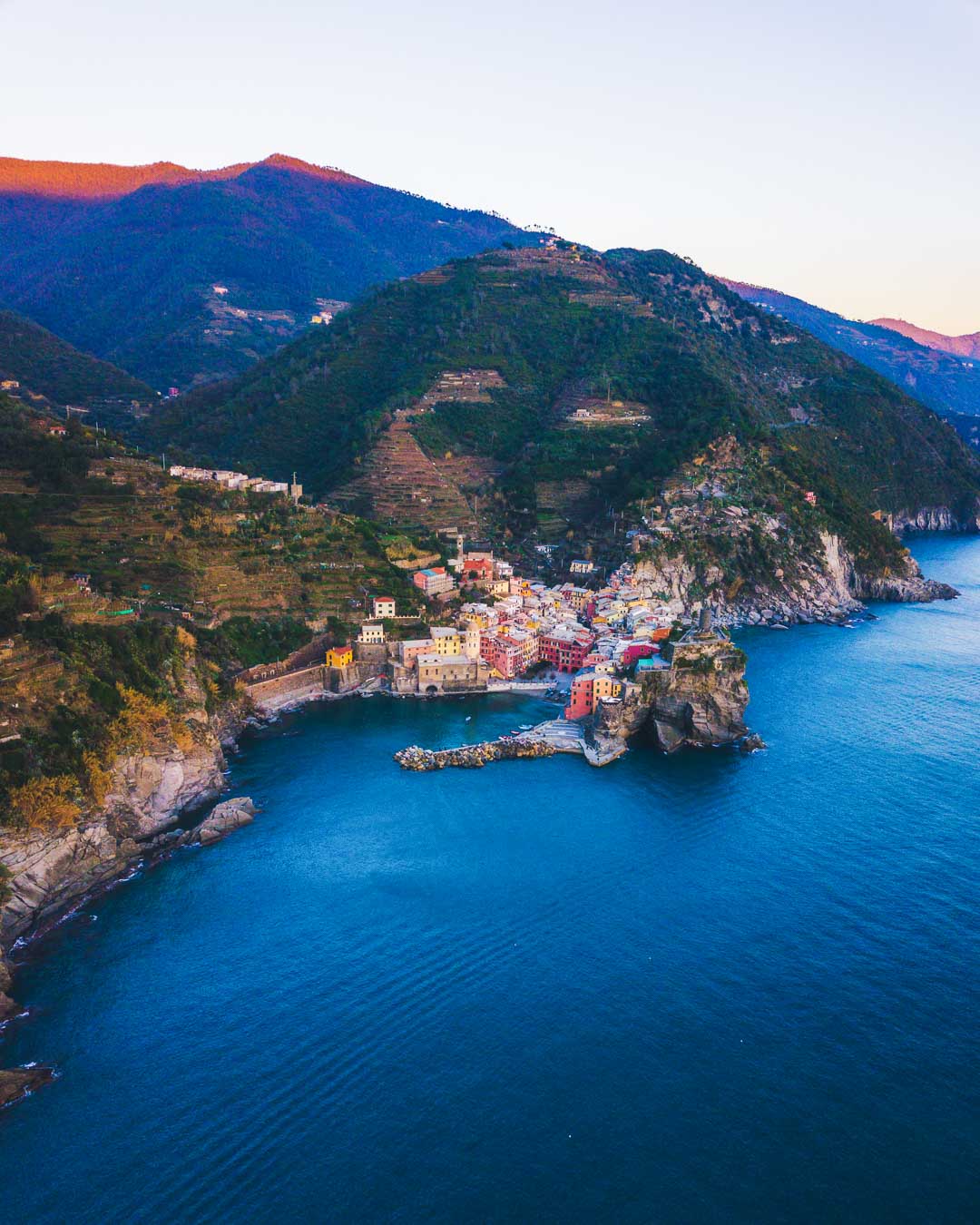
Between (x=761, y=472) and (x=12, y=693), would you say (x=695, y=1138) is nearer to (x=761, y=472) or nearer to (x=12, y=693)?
(x=12, y=693)

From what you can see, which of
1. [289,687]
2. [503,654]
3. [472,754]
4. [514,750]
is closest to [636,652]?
[503,654]

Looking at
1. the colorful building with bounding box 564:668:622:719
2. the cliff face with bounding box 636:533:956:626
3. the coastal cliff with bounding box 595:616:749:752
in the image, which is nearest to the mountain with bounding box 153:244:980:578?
the cliff face with bounding box 636:533:956:626

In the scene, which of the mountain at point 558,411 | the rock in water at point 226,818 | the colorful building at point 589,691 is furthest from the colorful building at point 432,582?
the rock in water at point 226,818

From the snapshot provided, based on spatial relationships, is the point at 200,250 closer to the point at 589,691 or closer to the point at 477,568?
the point at 477,568

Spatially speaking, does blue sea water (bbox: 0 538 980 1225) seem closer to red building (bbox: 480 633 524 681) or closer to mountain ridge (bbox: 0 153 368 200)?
red building (bbox: 480 633 524 681)

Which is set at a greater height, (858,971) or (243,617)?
(243,617)

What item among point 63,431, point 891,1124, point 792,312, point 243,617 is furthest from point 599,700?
point 792,312

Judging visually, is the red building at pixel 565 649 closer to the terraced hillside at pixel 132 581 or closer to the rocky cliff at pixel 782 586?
the terraced hillside at pixel 132 581
